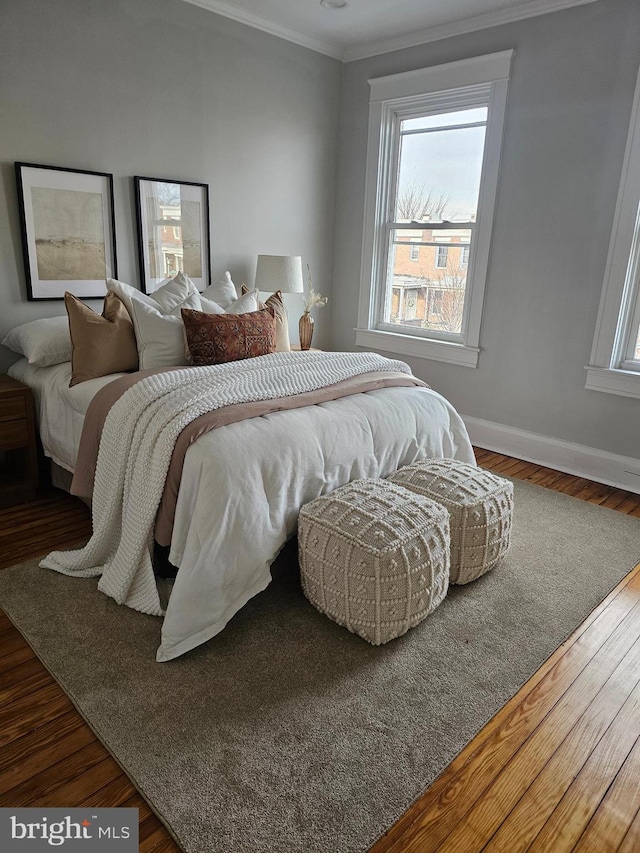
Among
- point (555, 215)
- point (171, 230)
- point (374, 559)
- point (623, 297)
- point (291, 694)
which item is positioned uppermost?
point (555, 215)

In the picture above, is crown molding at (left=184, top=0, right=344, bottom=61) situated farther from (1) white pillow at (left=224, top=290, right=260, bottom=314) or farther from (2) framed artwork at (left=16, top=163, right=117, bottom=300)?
(1) white pillow at (left=224, top=290, right=260, bottom=314)

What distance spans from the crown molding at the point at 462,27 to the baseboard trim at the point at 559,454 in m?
2.58

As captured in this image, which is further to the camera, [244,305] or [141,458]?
[244,305]

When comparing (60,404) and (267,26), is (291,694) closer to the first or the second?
(60,404)

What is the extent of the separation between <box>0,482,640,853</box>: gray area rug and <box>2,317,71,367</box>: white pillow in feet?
3.61

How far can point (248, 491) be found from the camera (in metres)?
2.12

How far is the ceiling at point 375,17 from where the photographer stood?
3.73 meters

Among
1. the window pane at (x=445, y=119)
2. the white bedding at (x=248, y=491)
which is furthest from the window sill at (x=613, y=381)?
the window pane at (x=445, y=119)

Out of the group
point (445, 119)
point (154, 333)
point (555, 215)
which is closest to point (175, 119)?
point (154, 333)

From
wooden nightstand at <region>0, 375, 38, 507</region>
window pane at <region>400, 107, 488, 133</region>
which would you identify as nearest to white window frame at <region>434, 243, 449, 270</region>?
window pane at <region>400, 107, 488, 133</region>

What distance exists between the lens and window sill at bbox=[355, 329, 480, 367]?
4367mm

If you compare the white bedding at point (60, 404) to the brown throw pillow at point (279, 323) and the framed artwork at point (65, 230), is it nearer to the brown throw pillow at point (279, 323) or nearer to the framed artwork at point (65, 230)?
the framed artwork at point (65, 230)

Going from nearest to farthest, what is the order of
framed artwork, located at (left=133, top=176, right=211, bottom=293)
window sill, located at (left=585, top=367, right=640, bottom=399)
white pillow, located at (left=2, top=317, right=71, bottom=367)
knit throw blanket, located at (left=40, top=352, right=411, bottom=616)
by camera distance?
knit throw blanket, located at (left=40, top=352, right=411, bottom=616)
white pillow, located at (left=2, top=317, right=71, bottom=367)
window sill, located at (left=585, top=367, right=640, bottom=399)
framed artwork, located at (left=133, top=176, right=211, bottom=293)

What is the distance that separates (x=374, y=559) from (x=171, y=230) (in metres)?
2.85
